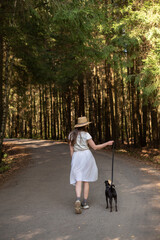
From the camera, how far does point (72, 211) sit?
19.4 ft

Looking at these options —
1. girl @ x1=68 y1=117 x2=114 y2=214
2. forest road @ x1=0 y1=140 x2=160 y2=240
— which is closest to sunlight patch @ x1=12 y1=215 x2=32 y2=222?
forest road @ x1=0 y1=140 x2=160 y2=240

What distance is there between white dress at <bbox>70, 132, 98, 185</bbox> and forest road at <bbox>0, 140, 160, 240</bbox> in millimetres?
705

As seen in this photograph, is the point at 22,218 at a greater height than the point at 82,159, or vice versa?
the point at 82,159

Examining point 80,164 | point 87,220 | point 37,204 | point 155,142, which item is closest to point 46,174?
point 37,204

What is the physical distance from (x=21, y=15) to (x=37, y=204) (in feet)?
22.6

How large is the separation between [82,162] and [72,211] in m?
1.08

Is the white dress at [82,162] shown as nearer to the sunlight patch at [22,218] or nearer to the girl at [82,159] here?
the girl at [82,159]

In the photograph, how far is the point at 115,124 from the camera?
20.1 meters

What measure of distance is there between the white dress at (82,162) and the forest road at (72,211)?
0.70 metres

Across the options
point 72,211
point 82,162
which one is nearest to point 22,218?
point 72,211

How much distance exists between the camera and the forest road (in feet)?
15.2

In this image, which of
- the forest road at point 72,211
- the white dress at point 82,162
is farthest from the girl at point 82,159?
the forest road at point 72,211

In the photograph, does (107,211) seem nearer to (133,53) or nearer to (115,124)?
(133,53)

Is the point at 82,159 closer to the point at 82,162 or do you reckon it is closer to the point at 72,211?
the point at 82,162
